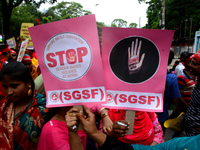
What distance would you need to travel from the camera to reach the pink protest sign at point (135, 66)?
Result: 3.83ft

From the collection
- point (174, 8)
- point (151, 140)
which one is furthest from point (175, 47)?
point (151, 140)

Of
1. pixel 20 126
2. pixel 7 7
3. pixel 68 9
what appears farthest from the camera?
pixel 68 9

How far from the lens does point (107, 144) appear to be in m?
1.08

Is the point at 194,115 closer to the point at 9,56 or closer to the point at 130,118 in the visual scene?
the point at 130,118

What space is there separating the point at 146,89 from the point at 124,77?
180 mm

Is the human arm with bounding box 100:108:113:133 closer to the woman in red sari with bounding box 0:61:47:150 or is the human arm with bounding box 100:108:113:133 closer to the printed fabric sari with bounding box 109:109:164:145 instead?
the printed fabric sari with bounding box 109:109:164:145

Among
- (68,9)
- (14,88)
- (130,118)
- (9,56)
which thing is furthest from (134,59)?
(68,9)

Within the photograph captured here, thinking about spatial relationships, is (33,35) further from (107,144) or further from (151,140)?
(151,140)

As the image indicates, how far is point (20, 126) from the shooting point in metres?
1.39

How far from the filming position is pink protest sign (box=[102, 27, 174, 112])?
117 centimetres

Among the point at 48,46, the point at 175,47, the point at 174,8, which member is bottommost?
the point at 175,47

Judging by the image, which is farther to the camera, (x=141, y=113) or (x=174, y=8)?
(x=174, y=8)

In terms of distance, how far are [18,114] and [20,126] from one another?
4.0 inches

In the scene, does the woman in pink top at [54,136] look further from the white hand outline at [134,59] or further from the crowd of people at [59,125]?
the white hand outline at [134,59]
